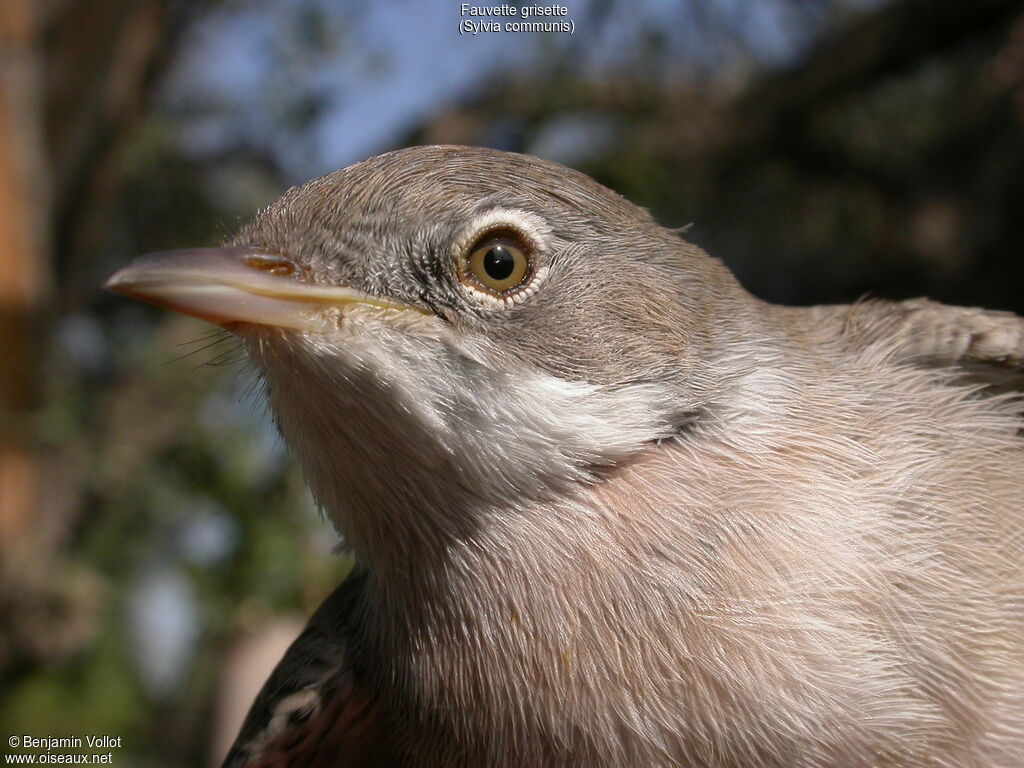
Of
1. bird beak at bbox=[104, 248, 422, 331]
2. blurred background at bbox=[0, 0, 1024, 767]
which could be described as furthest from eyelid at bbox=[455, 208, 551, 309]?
blurred background at bbox=[0, 0, 1024, 767]

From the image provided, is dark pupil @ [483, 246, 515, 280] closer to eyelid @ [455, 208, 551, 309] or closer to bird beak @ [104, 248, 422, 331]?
eyelid @ [455, 208, 551, 309]

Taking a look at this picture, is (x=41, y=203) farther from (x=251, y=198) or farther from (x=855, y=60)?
(x=855, y=60)

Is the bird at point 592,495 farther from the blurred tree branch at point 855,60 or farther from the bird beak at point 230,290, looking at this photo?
the blurred tree branch at point 855,60

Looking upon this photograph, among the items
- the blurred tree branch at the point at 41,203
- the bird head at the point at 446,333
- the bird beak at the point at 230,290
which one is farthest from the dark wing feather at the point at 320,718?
the blurred tree branch at the point at 41,203

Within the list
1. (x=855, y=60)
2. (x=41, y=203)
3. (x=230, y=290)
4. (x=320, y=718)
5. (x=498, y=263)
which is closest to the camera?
(x=230, y=290)

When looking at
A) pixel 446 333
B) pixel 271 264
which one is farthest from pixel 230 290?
pixel 446 333

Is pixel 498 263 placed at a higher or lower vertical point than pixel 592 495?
higher

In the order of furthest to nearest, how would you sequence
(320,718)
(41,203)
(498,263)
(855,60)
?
(41,203) → (855,60) → (320,718) → (498,263)

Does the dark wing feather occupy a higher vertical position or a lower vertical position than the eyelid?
lower
